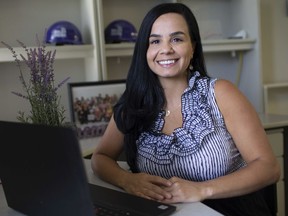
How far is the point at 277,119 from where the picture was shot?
7.27 feet

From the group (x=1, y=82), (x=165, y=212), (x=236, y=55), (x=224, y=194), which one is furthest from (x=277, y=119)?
(x=1, y=82)

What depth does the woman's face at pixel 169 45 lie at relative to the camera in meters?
1.32

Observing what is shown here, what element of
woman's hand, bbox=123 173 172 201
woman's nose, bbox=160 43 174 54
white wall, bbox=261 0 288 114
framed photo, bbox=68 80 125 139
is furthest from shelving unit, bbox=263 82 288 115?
woman's hand, bbox=123 173 172 201

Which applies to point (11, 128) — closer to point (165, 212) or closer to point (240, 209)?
point (165, 212)

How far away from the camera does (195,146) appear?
123 cm

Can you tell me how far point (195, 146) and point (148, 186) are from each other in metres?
0.28

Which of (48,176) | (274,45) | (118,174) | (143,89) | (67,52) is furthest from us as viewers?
(274,45)

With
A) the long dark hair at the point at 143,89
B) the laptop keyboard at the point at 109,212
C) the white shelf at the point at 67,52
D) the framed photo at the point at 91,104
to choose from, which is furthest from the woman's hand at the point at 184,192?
the white shelf at the point at 67,52

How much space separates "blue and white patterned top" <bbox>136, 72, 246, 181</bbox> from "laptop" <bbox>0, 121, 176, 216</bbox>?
0.33 m

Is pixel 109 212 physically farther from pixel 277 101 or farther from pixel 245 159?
pixel 277 101

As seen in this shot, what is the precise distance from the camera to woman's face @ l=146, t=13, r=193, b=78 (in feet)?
4.32

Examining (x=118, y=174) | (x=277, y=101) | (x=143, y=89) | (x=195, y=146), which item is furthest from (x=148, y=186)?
(x=277, y=101)

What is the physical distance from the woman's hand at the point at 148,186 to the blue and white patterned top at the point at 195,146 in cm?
18

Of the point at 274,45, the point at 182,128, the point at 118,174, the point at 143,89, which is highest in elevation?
the point at 274,45
